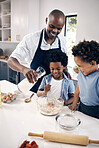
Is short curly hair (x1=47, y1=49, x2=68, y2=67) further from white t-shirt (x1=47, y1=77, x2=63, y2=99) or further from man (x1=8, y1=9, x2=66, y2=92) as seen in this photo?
white t-shirt (x1=47, y1=77, x2=63, y2=99)

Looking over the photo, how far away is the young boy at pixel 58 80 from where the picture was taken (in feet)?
4.84

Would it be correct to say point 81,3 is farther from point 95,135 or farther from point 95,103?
point 95,135

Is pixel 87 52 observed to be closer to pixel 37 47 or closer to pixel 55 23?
pixel 55 23

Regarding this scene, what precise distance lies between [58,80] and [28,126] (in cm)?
74

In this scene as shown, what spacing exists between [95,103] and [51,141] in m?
0.58

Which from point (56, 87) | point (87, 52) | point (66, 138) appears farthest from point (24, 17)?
point (66, 138)

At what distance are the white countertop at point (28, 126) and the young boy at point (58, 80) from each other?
39 centimetres

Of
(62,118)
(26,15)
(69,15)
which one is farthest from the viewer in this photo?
(26,15)

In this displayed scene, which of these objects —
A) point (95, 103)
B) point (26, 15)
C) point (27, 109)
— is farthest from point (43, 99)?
point (26, 15)

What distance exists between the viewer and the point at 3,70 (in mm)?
3742

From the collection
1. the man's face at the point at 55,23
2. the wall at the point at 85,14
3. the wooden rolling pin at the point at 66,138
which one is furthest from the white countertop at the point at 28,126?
the wall at the point at 85,14

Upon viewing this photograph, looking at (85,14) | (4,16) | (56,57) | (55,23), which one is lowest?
(56,57)

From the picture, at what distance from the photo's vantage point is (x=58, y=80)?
157 centimetres

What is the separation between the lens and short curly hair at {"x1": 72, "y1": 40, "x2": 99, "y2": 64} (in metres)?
1.14
